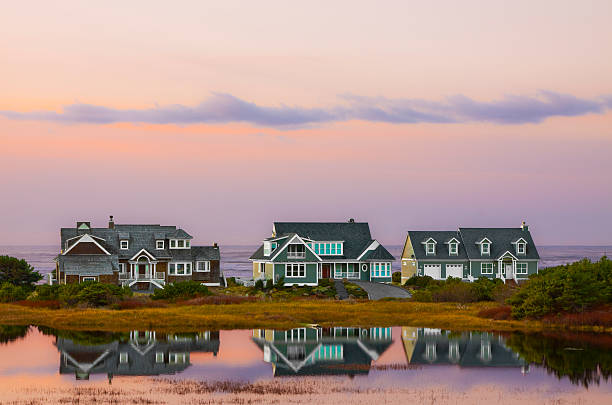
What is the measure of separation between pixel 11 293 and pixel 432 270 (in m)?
44.0

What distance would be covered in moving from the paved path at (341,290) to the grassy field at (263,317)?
9076 mm

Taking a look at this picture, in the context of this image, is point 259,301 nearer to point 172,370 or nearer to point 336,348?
point 336,348

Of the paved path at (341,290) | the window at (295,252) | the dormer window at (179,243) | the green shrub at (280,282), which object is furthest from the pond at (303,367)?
the dormer window at (179,243)

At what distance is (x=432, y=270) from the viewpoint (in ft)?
309

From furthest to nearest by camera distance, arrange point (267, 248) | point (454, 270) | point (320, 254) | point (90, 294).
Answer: point (454, 270) → point (320, 254) → point (267, 248) → point (90, 294)

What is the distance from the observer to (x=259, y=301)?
2879 inches

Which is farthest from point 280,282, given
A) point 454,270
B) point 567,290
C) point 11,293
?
point 567,290

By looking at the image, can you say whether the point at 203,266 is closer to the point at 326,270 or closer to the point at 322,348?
the point at 326,270

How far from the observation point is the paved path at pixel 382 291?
77.7 meters

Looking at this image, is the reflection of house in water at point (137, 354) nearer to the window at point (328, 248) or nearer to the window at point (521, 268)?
the window at point (328, 248)

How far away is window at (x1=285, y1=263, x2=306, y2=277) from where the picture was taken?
86625 millimetres

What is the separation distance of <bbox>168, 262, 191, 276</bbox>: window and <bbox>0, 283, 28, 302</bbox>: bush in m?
16.9

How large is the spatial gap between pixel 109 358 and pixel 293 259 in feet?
140

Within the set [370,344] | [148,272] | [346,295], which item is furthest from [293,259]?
[370,344]
